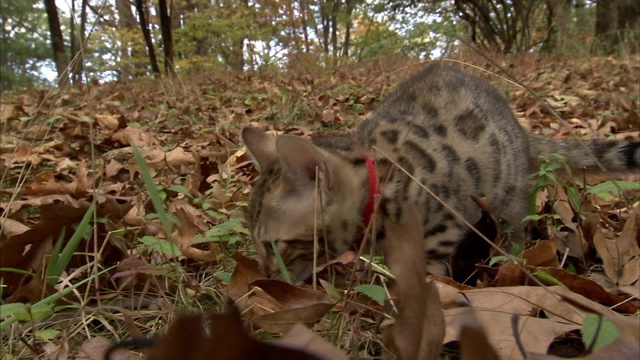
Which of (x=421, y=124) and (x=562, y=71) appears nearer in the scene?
(x=421, y=124)

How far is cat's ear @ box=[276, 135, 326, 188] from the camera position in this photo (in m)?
1.74

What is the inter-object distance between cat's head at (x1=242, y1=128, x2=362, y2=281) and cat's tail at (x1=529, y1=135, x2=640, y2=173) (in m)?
1.08

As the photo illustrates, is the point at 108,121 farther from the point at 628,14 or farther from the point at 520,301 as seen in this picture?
the point at 628,14

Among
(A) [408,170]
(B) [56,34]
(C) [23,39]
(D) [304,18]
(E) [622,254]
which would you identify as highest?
(C) [23,39]

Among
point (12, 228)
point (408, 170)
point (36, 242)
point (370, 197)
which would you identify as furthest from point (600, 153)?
point (12, 228)

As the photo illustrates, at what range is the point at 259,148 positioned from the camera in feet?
7.25

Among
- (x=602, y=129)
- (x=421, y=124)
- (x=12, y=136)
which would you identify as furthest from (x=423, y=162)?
(x=12, y=136)

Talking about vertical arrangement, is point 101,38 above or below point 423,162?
above

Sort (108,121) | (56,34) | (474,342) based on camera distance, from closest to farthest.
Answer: (474,342), (108,121), (56,34)

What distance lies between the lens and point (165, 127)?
16.4ft

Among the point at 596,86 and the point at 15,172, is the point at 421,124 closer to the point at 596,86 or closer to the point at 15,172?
the point at 15,172

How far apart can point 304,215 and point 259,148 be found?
41 centimetres

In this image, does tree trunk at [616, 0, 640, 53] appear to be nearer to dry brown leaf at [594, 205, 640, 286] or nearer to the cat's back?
the cat's back

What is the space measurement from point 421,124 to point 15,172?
8.83 ft
